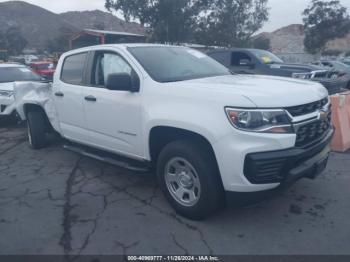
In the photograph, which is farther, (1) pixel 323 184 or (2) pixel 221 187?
(1) pixel 323 184

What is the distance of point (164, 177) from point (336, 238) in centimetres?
180

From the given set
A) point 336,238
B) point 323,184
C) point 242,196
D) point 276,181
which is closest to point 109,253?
point 242,196

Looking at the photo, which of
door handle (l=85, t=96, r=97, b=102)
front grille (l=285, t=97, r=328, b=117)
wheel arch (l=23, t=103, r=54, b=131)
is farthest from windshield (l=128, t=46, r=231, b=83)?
wheel arch (l=23, t=103, r=54, b=131)

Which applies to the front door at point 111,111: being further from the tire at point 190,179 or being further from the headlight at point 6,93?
the headlight at point 6,93

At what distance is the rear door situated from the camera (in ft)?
15.7

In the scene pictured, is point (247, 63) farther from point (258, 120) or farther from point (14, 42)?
point (14, 42)

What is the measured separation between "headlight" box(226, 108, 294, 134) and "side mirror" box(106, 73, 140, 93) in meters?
1.28

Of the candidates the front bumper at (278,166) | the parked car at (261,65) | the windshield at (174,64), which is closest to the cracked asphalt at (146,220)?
the front bumper at (278,166)

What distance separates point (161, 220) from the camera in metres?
3.68

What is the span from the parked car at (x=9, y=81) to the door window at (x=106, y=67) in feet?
14.6

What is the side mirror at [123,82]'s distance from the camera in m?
3.72

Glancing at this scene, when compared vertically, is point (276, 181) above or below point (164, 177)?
above

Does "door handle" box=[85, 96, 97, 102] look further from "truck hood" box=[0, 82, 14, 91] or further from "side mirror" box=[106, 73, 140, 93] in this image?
"truck hood" box=[0, 82, 14, 91]

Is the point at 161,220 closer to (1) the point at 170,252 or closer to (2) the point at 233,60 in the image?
(1) the point at 170,252
